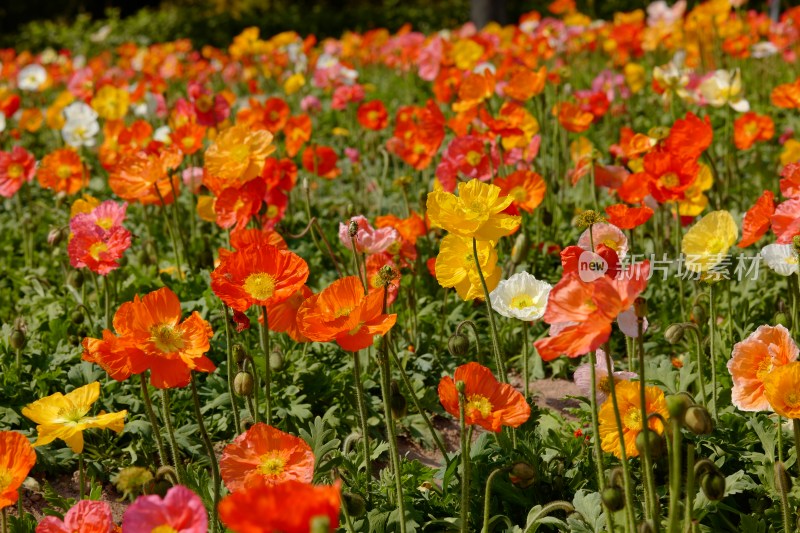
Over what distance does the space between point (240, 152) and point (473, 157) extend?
0.92 meters

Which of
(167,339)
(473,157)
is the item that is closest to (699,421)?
(167,339)

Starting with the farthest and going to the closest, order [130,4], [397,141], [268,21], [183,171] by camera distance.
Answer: [130,4], [268,21], [397,141], [183,171]

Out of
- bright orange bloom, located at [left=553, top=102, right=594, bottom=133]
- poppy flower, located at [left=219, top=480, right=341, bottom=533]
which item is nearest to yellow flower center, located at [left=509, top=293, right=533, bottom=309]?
poppy flower, located at [left=219, top=480, right=341, bottom=533]

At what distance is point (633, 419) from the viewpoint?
6.42ft

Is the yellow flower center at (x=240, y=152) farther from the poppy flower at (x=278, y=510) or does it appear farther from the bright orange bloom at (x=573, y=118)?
the poppy flower at (x=278, y=510)

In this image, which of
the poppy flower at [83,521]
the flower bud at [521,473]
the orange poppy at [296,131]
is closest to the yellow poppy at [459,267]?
the flower bud at [521,473]

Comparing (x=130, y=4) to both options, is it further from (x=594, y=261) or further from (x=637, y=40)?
(x=594, y=261)

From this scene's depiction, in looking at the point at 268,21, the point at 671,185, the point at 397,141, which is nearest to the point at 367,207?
the point at 397,141

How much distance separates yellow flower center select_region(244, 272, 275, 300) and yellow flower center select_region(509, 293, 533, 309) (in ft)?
2.15

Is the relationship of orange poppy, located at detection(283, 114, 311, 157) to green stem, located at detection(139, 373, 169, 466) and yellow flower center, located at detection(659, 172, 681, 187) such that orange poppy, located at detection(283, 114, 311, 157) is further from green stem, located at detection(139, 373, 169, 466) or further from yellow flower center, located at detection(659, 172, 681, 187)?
green stem, located at detection(139, 373, 169, 466)

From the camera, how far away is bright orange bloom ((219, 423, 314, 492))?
5.86ft

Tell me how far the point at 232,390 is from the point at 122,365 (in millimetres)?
431

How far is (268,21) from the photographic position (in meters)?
14.1

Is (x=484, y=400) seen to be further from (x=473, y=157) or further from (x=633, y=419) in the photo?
(x=473, y=157)
